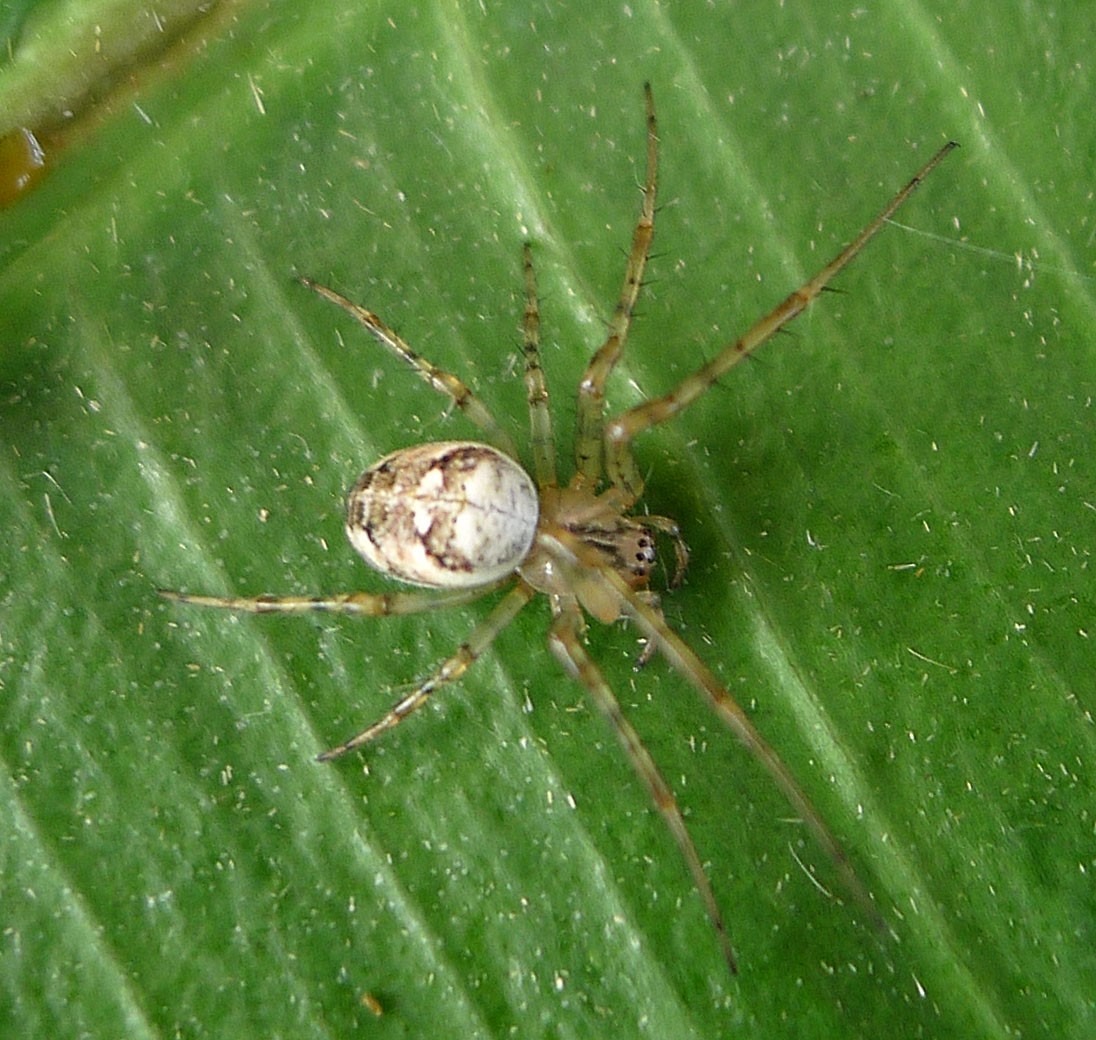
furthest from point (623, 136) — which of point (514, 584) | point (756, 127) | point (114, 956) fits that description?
point (114, 956)

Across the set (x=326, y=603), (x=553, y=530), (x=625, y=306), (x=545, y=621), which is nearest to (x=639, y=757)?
(x=545, y=621)

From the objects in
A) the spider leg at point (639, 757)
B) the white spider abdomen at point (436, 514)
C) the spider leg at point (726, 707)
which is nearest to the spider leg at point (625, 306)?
the white spider abdomen at point (436, 514)

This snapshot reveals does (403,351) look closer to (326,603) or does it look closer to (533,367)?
(533,367)

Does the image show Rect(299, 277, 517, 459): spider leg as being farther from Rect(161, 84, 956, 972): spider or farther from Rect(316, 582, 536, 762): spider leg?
Rect(316, 582, 536, 762): spider leg

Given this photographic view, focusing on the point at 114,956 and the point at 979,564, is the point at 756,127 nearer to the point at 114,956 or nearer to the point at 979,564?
the point at 979,564

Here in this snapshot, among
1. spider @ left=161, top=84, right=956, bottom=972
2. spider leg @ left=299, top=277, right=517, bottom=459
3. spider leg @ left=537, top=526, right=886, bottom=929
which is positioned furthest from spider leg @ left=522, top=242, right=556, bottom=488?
spider leg @ left=537, top=526, right=886, bottom=929

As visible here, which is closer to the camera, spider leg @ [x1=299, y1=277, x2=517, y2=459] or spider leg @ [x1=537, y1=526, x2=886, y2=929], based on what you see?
spider leg @ [x1=537, y1=526, x2=886, y2=929]
